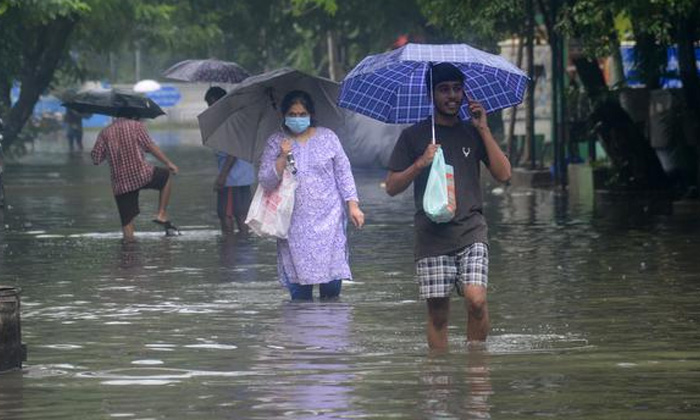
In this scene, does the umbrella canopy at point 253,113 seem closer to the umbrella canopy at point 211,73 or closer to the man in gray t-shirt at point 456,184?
the man in gray t-shirt at point 456,184

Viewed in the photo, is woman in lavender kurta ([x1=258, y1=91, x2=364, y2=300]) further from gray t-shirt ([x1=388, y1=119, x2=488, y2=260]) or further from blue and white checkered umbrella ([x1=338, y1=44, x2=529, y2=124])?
gray t-shirt ([x1=388, y1=119, x2=488, y2=260])

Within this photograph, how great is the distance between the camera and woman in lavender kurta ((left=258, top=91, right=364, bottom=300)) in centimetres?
1327

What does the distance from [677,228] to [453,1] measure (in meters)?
7.38

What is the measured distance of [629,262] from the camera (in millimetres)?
16594

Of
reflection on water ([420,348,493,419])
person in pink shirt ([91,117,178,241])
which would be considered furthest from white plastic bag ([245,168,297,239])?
person in pink shirt ([91,117,178,241])

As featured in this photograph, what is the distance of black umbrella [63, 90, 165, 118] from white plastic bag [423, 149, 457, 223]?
36.6 ft

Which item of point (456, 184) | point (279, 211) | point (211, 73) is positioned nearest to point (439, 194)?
point (456, 184)

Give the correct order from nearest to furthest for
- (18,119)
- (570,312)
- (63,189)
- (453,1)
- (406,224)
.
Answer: (570,312), (406,224), (453,1), (63,189), (18,119)

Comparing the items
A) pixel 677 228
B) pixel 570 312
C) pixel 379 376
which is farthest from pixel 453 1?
pixel 379 376

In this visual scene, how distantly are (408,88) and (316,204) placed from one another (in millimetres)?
2544

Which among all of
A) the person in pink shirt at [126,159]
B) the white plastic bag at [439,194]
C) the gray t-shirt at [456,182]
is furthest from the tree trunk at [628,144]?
the white plastic bag at [439,194]

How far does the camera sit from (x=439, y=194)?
9.93m

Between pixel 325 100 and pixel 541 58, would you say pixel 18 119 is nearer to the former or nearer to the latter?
pixel 541 58

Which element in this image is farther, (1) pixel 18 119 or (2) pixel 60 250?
(1) pixel 18 119
